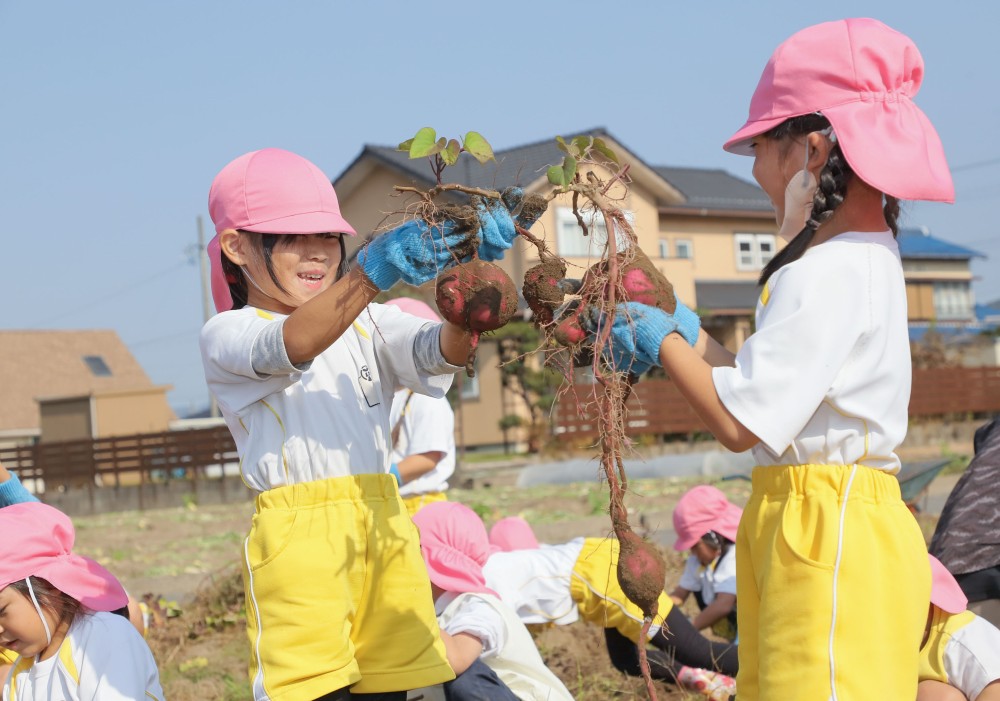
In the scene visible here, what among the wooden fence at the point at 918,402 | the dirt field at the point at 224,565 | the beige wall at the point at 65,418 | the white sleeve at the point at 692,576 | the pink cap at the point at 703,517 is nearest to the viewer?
the dirt field at the point at 224,565

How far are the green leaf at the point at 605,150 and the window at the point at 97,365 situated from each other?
146 feet

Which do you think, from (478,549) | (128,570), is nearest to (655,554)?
(478,549)

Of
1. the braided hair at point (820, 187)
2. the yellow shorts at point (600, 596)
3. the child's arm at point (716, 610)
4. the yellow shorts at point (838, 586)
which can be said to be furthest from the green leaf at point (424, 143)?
the child's arm at point (716, 610)

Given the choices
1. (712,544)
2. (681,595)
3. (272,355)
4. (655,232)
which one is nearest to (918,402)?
(655,232)

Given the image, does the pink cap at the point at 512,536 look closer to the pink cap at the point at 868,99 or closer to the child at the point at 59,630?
the child at the point at 59,630

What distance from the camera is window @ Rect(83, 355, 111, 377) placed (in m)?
43.9

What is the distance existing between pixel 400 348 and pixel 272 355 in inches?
17.4

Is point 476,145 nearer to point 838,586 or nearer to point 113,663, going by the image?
point 838,586

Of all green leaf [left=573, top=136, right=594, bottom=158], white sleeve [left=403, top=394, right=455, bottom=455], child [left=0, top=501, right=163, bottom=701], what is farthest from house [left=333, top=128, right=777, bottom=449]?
green leaf [left=573, top=136, right=594, bottom=158]

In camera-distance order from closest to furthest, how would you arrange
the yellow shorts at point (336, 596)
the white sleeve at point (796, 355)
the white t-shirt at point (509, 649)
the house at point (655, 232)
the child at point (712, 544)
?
the white sleeve at point (796, 355) < the yellow shorts at point (336, 596) < the white t-shirt at point (509, 649) < the child at point (712, 544) < the house at point (655, 232)

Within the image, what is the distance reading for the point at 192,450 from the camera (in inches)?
758

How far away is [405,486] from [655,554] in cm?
290

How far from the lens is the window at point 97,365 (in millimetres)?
43906

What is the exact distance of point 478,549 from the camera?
404 cm
